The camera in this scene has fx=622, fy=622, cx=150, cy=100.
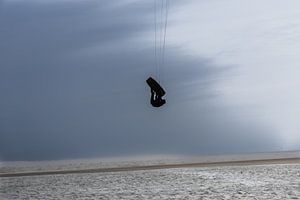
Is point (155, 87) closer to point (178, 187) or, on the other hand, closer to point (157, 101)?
point (157, 101)

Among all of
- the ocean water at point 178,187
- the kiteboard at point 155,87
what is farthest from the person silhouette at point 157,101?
the ocean water at point 178,187

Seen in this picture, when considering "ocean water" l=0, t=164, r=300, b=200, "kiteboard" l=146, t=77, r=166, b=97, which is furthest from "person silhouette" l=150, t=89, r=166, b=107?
"ocean water" l=0, t=164, r=300, b=200

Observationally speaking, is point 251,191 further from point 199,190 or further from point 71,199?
point 71,199

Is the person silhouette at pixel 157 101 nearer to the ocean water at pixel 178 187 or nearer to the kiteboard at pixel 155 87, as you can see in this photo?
the kiteboard at pixel 155 87

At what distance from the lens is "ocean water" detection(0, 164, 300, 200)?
822 inches

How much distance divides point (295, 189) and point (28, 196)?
9463 mm

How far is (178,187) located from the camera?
2352cm

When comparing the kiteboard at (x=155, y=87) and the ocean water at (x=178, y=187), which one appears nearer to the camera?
the kiteboard at (x=155, y=87)

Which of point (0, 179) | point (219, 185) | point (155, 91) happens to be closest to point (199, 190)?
point (219, 185)

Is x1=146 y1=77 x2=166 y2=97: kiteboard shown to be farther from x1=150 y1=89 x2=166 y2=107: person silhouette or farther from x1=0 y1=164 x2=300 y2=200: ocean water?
x1=0 y1=164 x2=300 y2=200: ocean water

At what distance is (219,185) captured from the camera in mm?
23781

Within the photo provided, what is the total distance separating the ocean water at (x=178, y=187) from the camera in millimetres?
20891

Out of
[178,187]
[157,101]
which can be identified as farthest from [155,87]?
[178,187]

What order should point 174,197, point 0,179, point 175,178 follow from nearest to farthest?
point 174,197 < point 175,178 < point 0,179
